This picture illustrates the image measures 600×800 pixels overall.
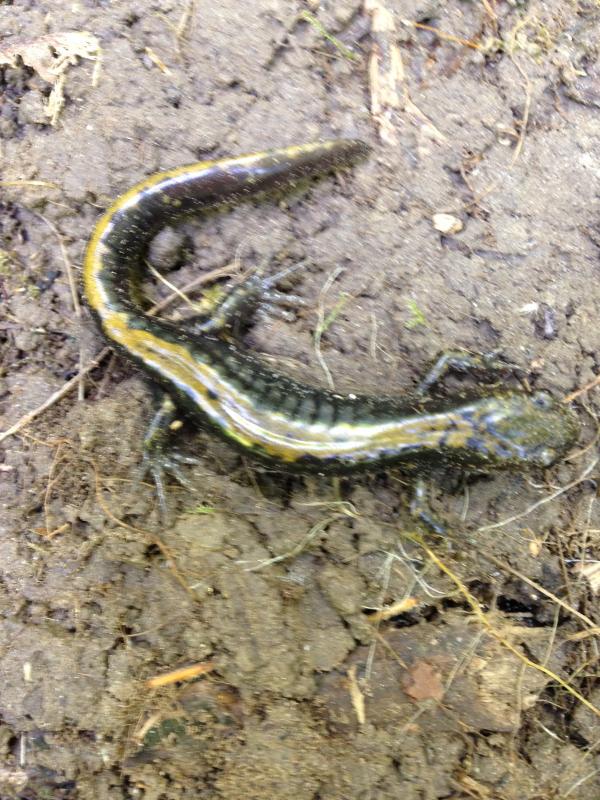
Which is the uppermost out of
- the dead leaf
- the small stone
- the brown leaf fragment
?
the dead leaf

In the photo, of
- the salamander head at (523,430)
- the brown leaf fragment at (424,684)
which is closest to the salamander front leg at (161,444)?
the brown leaf fragment at (424,684)

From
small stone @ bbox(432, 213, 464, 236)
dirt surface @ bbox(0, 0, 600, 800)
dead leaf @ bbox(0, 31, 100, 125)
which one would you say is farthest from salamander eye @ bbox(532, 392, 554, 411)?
dead leaf @ bbox(0, 31, 100, 125)

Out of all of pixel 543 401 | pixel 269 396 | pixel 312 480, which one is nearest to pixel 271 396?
pixel 269 396

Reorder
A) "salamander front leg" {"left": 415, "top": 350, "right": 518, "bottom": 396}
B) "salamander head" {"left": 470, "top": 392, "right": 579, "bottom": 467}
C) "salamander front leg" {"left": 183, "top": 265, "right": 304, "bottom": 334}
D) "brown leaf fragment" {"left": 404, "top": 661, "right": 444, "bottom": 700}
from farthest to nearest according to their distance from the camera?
"salamander front leg" {"left": 183, "top": 265, "right": 304, "bottom": 334}
"salamander front leg" {"left": 415, "top": 350, "right": 518, "bottom": 396}
"salamander head" {"left": 470, "top": 392, "right": 579, "bottom": 467}
"brown leaf fragment" {"left": 404, "top": 661, "right": 444, "bottom": 700}

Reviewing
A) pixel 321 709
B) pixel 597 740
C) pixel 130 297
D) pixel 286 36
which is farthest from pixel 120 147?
pixel 597 740

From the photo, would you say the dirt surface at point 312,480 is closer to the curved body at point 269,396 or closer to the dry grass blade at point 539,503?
the dry grass blade at point 539,503

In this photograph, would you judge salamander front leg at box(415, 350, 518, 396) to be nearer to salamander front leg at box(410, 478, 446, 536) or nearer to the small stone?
salamander front leg at box(410, 478, 446, 536)

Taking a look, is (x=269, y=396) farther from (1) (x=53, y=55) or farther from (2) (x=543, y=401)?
(1) (x=53, y=55)
